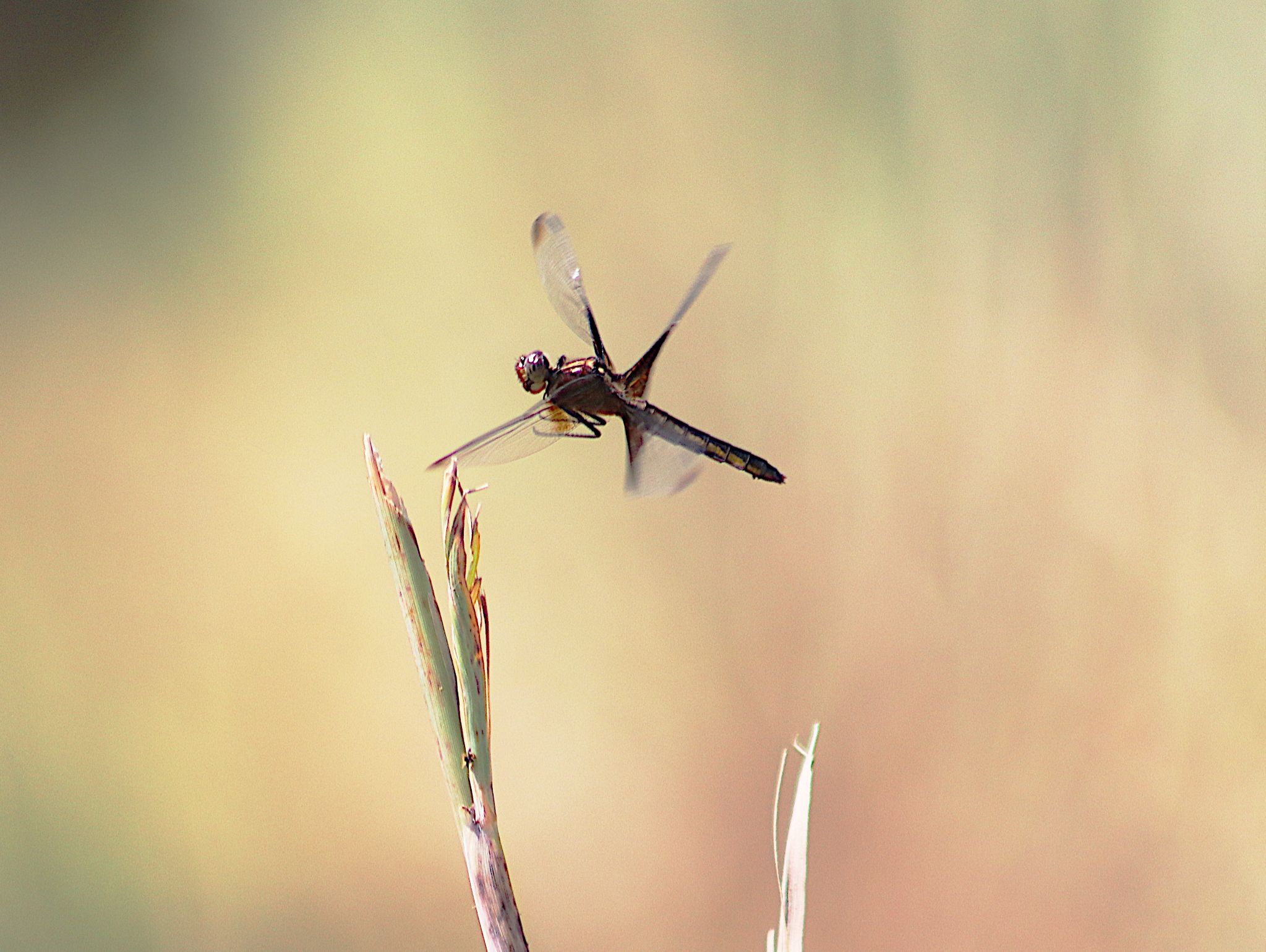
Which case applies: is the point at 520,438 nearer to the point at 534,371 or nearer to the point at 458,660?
the point at 534,371

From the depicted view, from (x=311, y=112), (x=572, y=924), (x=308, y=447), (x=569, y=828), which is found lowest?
(x=572, y=924)

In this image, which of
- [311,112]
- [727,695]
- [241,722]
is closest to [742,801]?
[727,695]

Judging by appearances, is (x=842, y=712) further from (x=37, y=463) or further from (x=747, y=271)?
(x=37, y=463)

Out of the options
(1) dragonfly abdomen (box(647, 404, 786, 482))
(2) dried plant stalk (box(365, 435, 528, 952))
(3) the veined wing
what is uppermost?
(3) the veined wing

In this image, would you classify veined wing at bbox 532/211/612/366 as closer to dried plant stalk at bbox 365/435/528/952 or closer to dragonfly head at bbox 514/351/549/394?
dragonfly head at bbox 514/351/549/394

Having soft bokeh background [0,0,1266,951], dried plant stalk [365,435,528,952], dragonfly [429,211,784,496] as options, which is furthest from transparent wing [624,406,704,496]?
soft bokeh background [0,0,1266,951]

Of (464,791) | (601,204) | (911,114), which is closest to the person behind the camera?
(464,791)
